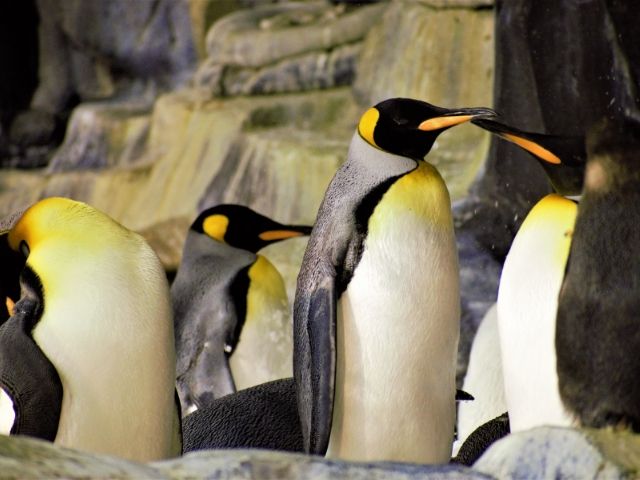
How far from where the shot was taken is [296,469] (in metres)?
2.03

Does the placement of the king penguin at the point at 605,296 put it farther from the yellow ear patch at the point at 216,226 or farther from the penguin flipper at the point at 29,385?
the yellow ear patch at the point at 216,226

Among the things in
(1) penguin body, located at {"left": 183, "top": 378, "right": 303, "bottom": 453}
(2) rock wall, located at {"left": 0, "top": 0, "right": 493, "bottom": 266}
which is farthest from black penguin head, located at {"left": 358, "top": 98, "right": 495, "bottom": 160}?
(2) rock wall, located at {"left": 0, "top": 0, "right": 493, "bottom": 266}

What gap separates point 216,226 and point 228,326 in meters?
0.49

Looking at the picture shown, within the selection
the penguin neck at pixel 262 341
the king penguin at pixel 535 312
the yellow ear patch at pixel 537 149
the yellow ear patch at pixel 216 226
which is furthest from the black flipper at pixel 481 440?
the yellow ear patch at pixel 216 226

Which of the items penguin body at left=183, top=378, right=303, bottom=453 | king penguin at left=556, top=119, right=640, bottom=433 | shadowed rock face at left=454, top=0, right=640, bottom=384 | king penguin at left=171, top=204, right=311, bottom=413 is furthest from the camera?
shadowed rock face at left=454, top=0, right=640, bottom=384

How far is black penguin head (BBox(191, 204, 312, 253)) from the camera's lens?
5.17m

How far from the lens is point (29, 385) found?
9.36 ft

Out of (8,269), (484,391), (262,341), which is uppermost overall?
(8,269)

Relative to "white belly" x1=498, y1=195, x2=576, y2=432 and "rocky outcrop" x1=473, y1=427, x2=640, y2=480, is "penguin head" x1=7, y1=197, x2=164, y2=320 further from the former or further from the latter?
"rocky outcrop" x1=473, y1=427, x2=640, y2=480

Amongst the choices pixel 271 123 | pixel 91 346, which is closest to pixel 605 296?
pixel 91 346

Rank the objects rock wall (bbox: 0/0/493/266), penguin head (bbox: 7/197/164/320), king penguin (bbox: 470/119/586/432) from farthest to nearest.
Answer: rock wall (bbox: 0/0/493/266), penguin head (bbox: 7/197/164/320), king penguin (bbox: 470/119/586/432)

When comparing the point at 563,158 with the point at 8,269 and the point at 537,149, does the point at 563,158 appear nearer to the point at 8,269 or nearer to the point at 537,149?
the point at 537,149

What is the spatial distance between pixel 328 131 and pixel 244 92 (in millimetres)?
1404

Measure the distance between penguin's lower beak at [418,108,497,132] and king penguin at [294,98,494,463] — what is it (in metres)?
0.02
